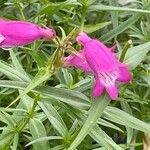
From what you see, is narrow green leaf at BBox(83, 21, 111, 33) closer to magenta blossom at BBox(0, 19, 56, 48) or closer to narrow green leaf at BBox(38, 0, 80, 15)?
narrow green leaf at BBox(38, 0, 80, 15)

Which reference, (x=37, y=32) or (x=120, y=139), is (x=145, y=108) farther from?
(x=37, y=32)

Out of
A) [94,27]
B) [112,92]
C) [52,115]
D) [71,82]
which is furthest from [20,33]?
[94,27]

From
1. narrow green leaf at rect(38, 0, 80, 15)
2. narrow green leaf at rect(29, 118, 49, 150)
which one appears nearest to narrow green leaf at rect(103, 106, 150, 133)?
narrow green leaf at rect(29, 118, 49, 150)

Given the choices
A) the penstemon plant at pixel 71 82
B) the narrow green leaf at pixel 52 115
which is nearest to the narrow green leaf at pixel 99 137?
the penstemon plant at pixel 71 82

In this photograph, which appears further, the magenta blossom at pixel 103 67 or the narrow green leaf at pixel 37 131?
the narrow green leaf at pixel 37 131

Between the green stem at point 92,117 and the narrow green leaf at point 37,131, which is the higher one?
the green stem at point 92,117

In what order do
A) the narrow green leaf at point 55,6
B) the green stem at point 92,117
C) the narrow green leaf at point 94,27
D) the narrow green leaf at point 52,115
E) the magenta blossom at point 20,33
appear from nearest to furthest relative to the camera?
the green stem at point 92,117, the magenta blossom at point 20,33, the narrow green leaf at point 52,115, the narrow green leaf at point 55,6, the narrow green leaf at point 94,27

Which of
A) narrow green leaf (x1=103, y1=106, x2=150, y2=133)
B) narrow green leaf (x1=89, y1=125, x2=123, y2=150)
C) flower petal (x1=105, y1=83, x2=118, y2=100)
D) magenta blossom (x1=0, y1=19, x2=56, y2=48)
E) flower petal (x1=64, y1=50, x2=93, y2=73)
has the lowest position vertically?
narrow green leaf (x1=89, y1=125, x2=123, y2=150)

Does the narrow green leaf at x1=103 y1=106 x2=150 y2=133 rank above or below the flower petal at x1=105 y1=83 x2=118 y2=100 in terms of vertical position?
below

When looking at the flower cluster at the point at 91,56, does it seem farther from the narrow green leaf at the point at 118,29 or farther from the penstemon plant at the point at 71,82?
the narrow green leaf at the point at 118,29
